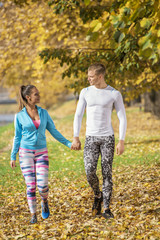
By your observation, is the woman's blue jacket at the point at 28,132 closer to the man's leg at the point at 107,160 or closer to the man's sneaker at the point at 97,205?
the man's leg at the point at 107,160

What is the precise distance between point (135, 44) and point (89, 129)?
2.91 meters

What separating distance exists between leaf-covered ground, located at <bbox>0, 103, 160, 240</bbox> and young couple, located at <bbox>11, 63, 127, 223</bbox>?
328 mm

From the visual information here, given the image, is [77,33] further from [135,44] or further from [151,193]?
[151,193]

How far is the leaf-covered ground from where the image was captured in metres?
4.56

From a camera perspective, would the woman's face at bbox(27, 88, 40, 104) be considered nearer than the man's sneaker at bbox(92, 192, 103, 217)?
Yes

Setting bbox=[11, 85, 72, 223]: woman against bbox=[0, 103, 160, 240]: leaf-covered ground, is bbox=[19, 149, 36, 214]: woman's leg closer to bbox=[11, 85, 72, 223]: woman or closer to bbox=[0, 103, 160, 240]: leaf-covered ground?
bbox=[11, 85, 72, 223]: woman

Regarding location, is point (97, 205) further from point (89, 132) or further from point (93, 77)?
point (93, 77)

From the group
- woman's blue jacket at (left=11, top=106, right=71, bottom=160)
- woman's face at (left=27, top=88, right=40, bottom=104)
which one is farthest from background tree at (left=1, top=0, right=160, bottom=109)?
woman's blue jacket at (left=11, top=106, right=71, bottom=160)

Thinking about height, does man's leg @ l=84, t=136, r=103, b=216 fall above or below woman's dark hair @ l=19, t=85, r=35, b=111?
below

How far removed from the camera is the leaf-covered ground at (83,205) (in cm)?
456

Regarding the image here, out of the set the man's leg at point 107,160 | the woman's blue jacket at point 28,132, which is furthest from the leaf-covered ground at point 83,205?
the woman's blue jacket at point 28,132

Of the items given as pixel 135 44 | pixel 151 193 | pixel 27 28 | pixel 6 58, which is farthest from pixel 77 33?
pixel 151 193

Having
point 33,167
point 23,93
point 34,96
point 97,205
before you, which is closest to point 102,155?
point 97,205

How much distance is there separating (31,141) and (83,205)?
187cm
